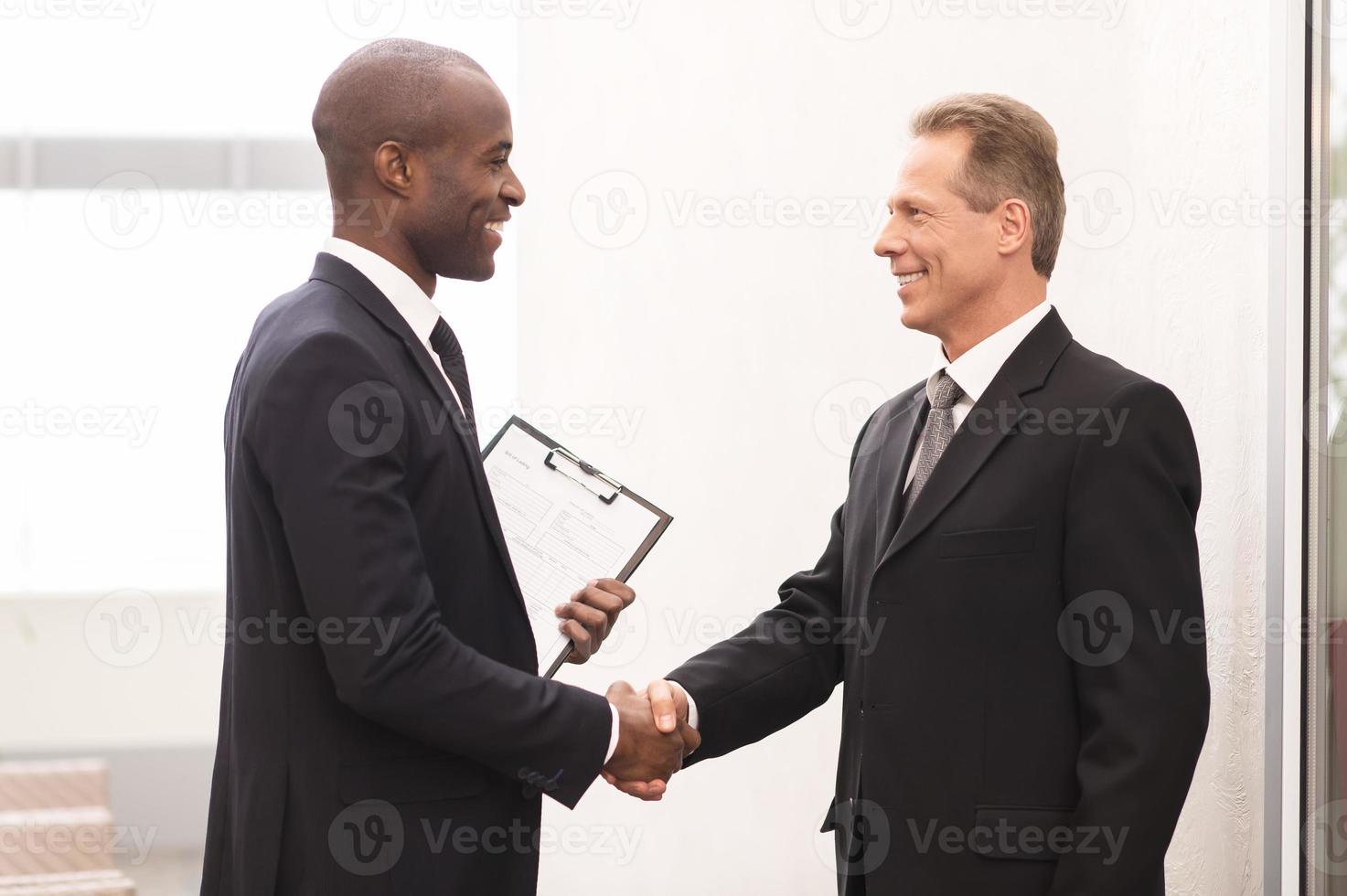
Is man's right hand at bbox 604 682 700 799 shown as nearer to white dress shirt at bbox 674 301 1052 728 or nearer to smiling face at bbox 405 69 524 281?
white dress shirt at bbox 674 301 1052 728

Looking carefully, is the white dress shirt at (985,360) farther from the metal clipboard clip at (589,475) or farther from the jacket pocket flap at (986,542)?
the metal clipboard clip at (589,475)

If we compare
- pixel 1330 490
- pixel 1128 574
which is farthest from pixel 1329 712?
pixel 1128 574

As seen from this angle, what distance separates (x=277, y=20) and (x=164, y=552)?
1535 mm

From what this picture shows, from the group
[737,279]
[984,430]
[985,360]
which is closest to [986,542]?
[984,430]

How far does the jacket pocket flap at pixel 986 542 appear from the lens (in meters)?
1.56

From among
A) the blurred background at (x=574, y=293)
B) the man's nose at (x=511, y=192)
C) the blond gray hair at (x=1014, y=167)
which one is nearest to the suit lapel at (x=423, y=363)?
the man's nose at (x=511, y=192)

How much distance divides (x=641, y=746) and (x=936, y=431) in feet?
2.22

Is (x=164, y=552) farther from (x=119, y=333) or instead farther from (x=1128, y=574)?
(x=1128, y=574)

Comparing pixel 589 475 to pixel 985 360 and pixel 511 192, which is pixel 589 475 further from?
pixel 985 360

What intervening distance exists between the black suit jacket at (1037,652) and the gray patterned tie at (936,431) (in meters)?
0.04

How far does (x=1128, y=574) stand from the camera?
1.47 metres

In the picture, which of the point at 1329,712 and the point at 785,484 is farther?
the point at 785,484

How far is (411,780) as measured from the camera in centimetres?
143

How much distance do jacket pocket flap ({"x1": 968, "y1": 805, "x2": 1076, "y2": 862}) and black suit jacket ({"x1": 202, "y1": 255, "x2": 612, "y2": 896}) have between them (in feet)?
1.80
